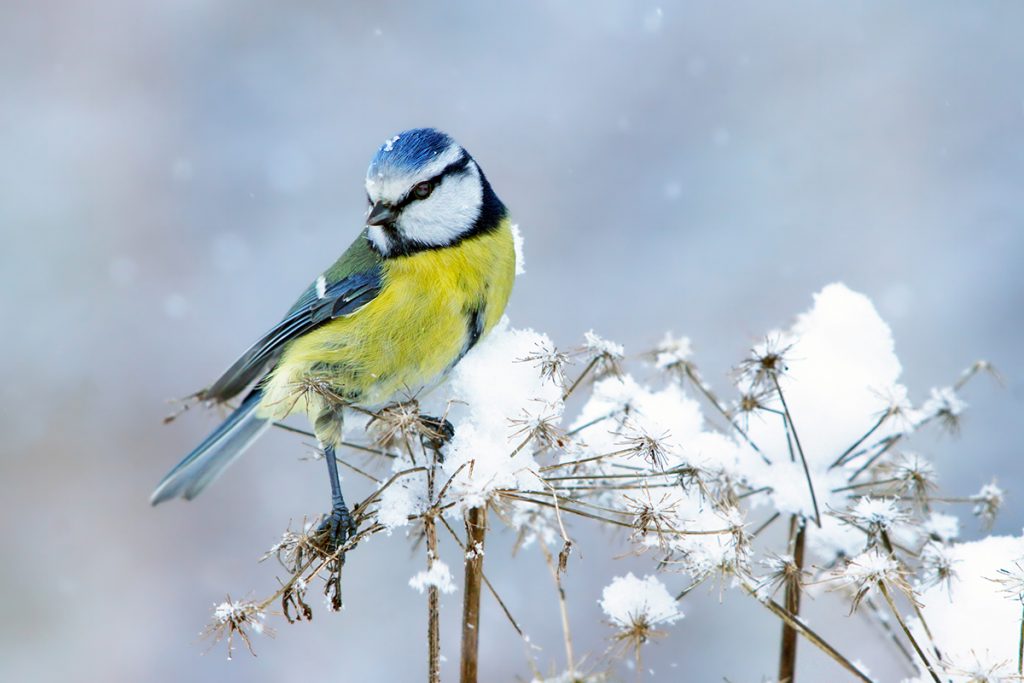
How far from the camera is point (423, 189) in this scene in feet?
8.22

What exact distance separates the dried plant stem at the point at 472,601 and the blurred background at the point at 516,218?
2833 millimetres

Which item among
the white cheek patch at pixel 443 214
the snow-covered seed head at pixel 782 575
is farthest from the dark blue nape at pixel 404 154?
the snow-covered seed head at pixel 782 575

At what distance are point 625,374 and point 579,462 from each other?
329 millimetres

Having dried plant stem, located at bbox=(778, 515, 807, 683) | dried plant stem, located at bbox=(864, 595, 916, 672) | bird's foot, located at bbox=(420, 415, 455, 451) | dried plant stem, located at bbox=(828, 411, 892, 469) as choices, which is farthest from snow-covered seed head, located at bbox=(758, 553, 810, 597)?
bird's foot, located at bbox=(420, 415, 455, 451)

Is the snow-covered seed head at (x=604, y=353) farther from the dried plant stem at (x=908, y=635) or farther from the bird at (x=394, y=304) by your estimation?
the dried plant stem at (x=908, y=635)

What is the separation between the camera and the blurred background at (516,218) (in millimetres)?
4867

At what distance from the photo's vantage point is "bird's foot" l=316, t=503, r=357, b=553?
5.97ft

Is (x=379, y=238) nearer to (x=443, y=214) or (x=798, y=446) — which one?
(x=443, y=214)

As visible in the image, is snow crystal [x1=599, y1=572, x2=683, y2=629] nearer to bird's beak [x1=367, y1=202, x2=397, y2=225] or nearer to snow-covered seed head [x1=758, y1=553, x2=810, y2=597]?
snow-covered seed head [x1=758, y1=553, x2=810, y2=597]

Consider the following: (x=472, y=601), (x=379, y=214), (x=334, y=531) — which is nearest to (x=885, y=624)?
(x=472, y=601)

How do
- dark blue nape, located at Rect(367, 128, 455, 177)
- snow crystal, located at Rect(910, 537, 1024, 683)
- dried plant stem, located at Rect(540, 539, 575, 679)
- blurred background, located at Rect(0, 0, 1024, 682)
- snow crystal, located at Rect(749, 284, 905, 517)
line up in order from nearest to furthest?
dried plant stem, located at Rect(540, 539, 575, 679) < snow crystal, located at Rect(910, 537, 1024, 683) < snow crystal, located at Rect(749, 284, 905, 517) < dark blue nape, located at Rect(367, 128, 455, 177) < blurred background, located at Rect(0, 0, 1024, 682)

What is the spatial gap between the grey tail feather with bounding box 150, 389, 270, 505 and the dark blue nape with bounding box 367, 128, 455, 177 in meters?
0.79

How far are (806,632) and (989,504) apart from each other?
0.64m

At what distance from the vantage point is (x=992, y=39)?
5.31 m
